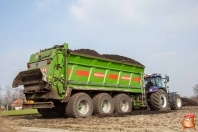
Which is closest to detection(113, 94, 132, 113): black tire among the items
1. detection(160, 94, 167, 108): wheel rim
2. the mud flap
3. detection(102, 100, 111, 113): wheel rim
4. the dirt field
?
detection(102, 100, 111, 113): wheel rim

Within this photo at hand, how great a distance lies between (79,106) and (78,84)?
39.1 inches

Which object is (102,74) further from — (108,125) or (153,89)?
(108,125)

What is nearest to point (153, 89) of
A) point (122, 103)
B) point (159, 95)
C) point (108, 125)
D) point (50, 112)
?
point (159, 95)

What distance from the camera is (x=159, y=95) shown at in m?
14.9

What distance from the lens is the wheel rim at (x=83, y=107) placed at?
10961 mm

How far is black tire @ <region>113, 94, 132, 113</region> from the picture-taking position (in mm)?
12852

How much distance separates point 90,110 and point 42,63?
3018 millimetres

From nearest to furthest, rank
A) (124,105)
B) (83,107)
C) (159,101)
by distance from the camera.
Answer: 1. (83,107)
2. (124,105)
3. (159,101)

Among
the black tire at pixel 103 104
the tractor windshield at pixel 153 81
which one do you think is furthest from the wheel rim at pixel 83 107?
the tractor windshield at pixel 153 81

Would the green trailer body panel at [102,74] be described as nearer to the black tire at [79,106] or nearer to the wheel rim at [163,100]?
the black tire at [79,106]

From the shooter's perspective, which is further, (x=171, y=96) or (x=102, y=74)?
(x=171, y=96)

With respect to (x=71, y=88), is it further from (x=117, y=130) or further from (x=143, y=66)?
(x=143, y=66)

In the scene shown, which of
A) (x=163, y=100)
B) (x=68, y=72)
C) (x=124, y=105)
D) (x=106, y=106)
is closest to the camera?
(x=68, y=72)

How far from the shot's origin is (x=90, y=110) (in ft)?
36.3
